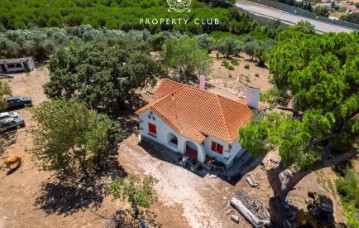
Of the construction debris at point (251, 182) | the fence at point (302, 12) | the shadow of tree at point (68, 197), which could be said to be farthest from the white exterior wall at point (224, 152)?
the fence at point (302, 12)

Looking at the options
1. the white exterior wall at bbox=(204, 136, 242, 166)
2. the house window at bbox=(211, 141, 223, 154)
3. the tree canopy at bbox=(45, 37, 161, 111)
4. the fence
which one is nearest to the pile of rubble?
the white exterior wall at bbox=(204, 136, 242, 166)

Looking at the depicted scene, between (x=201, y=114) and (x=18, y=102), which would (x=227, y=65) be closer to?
(x=201, y=114)

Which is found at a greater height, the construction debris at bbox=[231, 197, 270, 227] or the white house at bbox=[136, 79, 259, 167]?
the white house at bbox=[136, 79, 259, 167]

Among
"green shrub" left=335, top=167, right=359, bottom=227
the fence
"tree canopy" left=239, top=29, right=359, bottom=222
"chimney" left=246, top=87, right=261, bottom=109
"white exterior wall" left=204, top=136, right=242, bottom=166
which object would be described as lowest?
"green shrub" left=335, top=167, right=359, bottom=227

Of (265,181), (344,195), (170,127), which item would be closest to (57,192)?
(170,127)

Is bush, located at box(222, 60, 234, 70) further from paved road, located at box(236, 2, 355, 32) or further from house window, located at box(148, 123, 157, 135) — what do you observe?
paved road, located at box(236, 2, 355, 32)

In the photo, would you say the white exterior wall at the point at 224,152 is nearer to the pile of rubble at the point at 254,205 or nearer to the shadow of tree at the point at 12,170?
the pile of rubble at the point at 254,205
